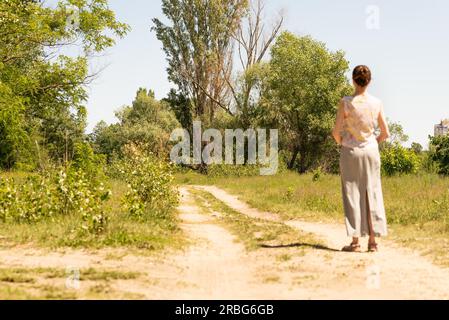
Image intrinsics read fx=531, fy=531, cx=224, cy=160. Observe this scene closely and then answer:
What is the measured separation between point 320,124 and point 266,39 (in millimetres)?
9371

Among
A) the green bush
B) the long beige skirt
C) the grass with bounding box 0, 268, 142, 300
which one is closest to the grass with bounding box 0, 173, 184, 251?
the grass with bounding box 0, 268, 142, 300

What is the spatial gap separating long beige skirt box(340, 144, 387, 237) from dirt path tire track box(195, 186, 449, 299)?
0.38m

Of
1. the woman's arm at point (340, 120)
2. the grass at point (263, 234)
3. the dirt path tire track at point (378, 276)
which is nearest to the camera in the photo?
the dirt path tire track at point (378, 276)

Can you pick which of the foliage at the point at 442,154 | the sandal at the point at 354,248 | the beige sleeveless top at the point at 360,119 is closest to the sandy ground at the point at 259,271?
the sandal at the point at 354,248

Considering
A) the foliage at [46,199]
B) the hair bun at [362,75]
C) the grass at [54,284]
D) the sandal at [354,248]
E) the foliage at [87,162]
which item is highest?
the hair bun at [362,75]

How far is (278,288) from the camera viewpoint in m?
5.01

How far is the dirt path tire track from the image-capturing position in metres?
Result: 4.77

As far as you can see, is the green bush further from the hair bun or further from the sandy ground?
the hair bun

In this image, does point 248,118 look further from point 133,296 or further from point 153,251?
point 133,296

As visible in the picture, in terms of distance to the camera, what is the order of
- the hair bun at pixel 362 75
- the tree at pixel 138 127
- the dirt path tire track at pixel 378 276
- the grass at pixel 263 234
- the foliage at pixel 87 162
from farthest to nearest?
the tree at pixel 138 127, the foliage at pixel 87 162, the grass at pixel 263 234, the hair bun at pixel 362 75, the dirt path tire track at pixel 378 276

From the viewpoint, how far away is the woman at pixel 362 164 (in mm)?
7082

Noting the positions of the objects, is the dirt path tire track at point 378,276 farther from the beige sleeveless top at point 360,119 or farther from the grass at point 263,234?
the beige sleeveless top at point 360,119

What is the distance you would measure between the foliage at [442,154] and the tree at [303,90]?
1134 cm
